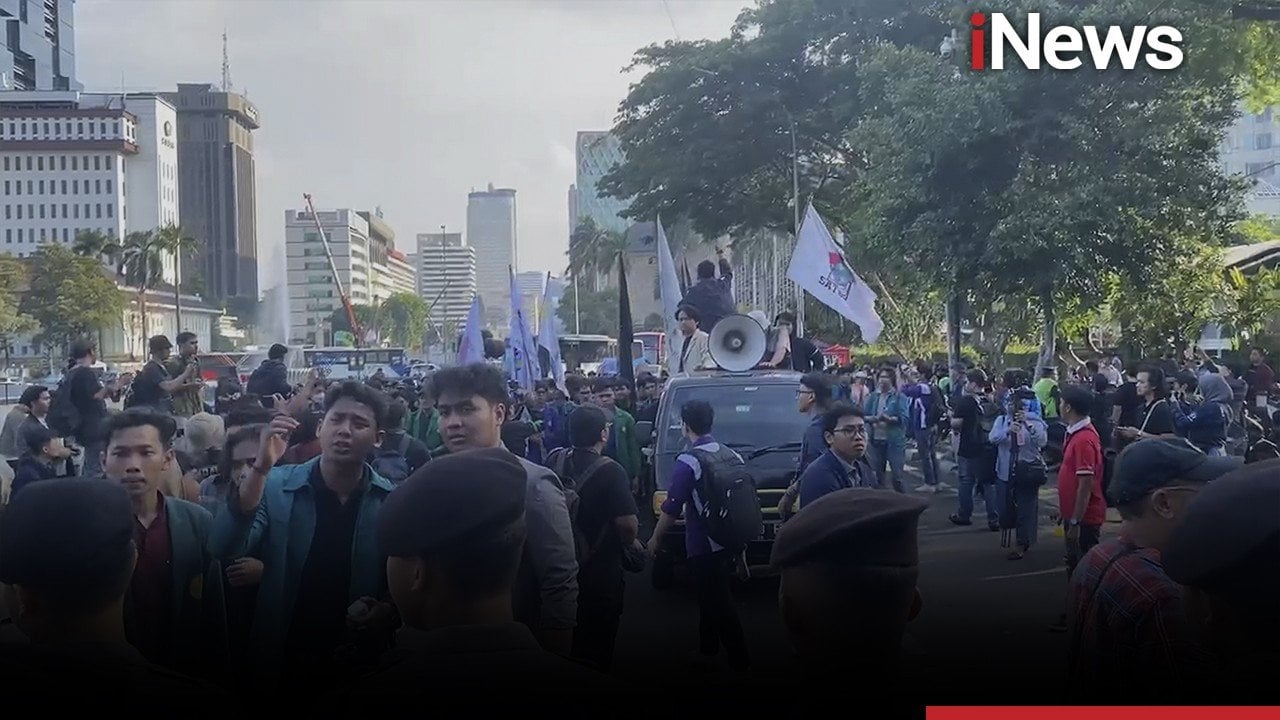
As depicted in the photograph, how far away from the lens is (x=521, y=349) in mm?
12547

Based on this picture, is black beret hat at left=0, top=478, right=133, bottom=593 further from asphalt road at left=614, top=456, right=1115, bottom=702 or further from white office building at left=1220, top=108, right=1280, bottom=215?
white office building at left=1220, top=108, right=1280, bottom=215

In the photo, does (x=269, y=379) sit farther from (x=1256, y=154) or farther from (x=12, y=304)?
(x=1256, y=154)

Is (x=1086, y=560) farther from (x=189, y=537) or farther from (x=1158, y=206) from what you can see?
(x=189, y=537)

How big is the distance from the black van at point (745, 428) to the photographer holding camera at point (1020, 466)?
1.80m

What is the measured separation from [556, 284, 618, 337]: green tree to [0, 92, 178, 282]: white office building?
3800 centimetres

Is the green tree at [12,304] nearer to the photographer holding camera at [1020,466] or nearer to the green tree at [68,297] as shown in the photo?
the green tree at [68,297]

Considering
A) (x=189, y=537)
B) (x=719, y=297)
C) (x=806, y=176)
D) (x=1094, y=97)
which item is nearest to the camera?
(x=189, y=537)

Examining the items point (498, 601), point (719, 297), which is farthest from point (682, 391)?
point (498, 601)

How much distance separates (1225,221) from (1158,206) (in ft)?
1.90

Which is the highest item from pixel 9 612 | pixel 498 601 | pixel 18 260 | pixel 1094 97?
pixel 1094 97

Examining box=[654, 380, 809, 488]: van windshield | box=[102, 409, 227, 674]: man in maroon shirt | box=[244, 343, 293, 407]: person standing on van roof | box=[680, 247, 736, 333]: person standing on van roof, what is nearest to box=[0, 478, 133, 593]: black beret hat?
box=[102, 409, 227, 674]: man in maroon shirt

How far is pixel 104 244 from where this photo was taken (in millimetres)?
4832

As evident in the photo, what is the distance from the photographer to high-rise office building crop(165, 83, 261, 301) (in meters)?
4.36

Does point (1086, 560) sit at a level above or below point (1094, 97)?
below
